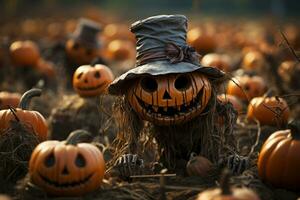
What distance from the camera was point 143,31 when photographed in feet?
18.5

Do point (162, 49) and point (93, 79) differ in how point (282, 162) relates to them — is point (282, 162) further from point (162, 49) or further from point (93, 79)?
point (93, 79)

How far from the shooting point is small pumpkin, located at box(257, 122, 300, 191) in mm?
4902

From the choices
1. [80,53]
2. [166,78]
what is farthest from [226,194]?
[80,53]

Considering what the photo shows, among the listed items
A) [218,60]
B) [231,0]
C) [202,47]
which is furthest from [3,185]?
[231,0]

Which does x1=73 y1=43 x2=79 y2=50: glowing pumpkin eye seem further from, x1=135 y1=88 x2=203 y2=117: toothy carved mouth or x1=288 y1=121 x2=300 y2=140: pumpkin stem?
x1=288 y1=121 x2=300 y2=140: pumpkin stem

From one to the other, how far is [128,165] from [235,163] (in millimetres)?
997

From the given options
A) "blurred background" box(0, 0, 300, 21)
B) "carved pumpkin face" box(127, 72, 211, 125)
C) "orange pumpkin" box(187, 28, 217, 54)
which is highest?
"blurred background" box(0, 0, 300, 21)

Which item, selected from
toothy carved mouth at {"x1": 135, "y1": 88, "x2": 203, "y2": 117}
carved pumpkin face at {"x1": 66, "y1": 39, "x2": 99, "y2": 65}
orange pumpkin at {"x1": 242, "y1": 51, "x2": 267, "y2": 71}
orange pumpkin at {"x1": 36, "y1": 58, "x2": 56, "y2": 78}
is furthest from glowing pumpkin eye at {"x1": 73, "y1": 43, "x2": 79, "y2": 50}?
toothy carved mouth at {"x1": 135, "y1": 88, "x2": 203, "y2": 117}

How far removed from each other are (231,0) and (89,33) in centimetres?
3767

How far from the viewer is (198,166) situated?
5.25m

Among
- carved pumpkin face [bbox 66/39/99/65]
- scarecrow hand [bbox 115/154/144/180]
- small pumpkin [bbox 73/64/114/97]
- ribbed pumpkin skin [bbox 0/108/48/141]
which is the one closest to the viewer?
scarecrow hand [bbox 115/154/144/180]

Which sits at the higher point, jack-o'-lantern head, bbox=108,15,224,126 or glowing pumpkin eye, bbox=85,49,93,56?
glowing pumpkin eye, bbox=85,49,93,56

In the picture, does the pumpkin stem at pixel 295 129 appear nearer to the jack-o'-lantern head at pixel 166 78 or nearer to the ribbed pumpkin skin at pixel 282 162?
the ribbed pumpkin skin at pixel 282 162

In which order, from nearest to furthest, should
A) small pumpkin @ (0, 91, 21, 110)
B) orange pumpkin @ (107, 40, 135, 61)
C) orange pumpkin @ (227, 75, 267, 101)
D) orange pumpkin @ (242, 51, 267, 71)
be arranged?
small pumpkin @ (0, 91, 21, 110), orange pumpkin @ (227, 75, 267, 101), orange pumpkin @ (242, 51, 267, 71), orange pumpkin @ (107, 40, 135, 61)
